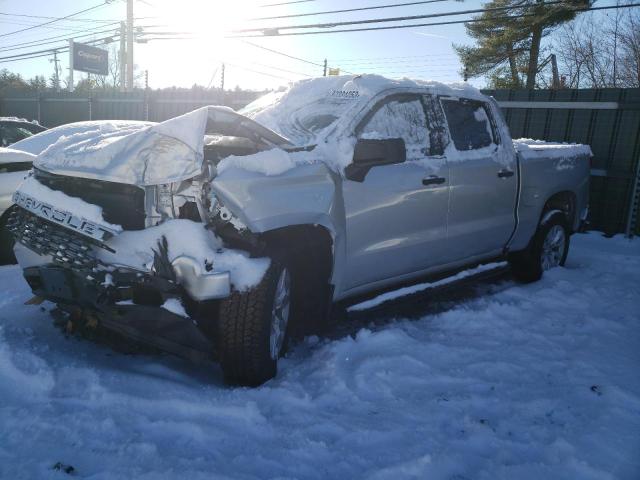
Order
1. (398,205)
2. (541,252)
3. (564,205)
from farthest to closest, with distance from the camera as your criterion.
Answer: (564,205), (541,252), (398,205)

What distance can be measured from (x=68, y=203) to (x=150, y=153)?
554 millimetres

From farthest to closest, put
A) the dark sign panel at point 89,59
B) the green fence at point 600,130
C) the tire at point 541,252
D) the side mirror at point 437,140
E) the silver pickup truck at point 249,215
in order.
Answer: the dark sign panel at point 89,59, the green fence at point 600,130, the tire at point 541,252, the side mirror at point 437,140, the silver pickup truck at point 249,215

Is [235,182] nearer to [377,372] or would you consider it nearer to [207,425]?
[207,425]

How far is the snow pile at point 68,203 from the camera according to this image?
287cm

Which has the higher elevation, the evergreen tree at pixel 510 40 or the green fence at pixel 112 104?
the evergreen tree at pixel 510 40

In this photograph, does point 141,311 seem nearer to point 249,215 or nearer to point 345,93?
point 249,215

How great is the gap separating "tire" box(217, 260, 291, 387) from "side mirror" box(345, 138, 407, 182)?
33.6 inches

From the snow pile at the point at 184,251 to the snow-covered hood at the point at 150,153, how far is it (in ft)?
0.84

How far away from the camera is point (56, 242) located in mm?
2973

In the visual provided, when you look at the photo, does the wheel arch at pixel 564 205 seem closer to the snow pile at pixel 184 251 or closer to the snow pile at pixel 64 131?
the snow pile at pixel 184 251

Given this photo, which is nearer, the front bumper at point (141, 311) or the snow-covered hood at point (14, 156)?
the front bumper at point (141, 311)

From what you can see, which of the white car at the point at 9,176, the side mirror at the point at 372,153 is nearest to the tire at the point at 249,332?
the side mirror at the point at 372,153

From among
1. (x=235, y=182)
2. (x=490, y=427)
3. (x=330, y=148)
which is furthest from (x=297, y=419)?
(x=330, y=148)

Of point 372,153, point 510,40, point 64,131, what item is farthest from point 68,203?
point 510,40
